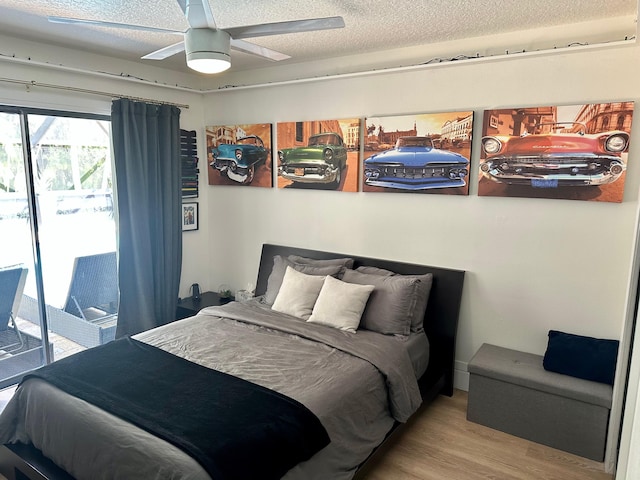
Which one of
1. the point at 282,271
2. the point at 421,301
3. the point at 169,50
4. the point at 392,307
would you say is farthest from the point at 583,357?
the point at 169,50

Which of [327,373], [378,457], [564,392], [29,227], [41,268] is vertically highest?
[29,227]

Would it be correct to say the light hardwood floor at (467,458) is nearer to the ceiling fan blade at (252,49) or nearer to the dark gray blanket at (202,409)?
the dark gray blanket at (202,409)

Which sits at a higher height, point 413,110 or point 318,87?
point 318,87

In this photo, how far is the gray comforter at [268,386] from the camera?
1809 millimetres

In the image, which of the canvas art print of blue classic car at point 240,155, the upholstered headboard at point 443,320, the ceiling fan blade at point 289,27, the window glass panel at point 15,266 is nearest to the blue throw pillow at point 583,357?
the upholstered headboard at point 443,320

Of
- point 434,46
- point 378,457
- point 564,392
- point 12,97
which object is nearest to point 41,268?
point 12,97

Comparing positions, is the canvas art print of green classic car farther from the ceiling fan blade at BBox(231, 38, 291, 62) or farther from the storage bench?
the storage bench

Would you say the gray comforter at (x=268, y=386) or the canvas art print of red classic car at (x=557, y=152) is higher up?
the canvas art print of red classic car at (x=557, y=152)

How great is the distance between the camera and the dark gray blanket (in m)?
1.75

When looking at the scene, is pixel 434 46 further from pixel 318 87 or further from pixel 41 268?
pixel 41 268

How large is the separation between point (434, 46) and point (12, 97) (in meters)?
3.05

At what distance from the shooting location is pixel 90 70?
135 inches

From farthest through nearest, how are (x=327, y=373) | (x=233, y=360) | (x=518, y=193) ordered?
(x=518, y=193) → (x=233, y=360) → (x=327, y=373)

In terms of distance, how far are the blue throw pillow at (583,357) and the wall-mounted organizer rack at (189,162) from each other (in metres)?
3.39
